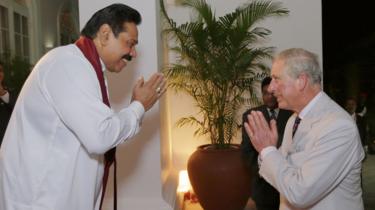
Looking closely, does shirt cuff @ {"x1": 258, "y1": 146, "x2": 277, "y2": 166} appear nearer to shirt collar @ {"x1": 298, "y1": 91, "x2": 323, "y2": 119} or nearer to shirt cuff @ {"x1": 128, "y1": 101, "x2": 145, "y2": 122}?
shirt collar @ {"x1": 298, "y1": 91, "x2": 323, "y2": 119}

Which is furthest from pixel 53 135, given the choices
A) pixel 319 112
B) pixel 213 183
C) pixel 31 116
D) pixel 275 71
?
pixel 213 183

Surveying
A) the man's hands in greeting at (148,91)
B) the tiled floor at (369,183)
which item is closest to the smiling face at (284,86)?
the man's hands in greeting at (148,91)

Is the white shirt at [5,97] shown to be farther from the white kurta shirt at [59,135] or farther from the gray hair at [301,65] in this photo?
the gray hair at [301,65]

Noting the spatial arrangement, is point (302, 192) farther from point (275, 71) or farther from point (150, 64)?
point (150, 64)

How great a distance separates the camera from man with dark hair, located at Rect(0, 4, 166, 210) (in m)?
1.66

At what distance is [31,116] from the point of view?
1.76 m

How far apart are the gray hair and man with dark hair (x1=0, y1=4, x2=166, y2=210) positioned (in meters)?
0.69

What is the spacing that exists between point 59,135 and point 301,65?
1087 millimetres

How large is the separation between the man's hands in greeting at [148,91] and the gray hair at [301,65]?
23.7 inches

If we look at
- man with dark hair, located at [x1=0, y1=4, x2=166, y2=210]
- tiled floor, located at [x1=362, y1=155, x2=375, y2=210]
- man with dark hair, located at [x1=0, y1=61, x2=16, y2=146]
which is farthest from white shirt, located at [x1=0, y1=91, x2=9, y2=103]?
tiled floor, located at [x1=362, y1=155, x2=375, y2=210]

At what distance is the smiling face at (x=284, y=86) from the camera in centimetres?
194

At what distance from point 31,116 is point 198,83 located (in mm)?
3204

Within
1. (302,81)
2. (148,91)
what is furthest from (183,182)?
(302,81)

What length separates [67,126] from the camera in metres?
1.73
